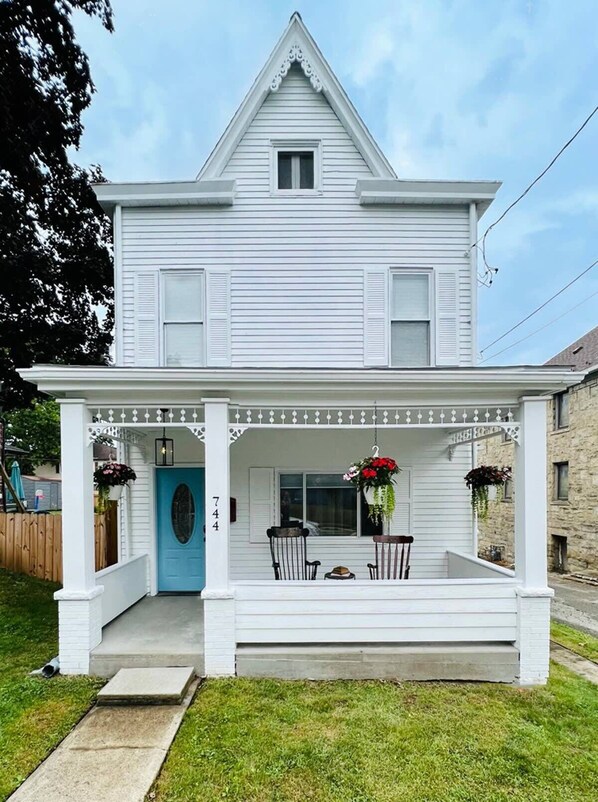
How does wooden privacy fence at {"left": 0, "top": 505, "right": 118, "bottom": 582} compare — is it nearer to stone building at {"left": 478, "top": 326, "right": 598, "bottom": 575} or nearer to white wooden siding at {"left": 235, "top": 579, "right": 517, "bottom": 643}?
white wooden siding at {"left": 235, "top": 579, "right": 517, "bottom": 643}

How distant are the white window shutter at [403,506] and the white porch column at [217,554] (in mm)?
2964

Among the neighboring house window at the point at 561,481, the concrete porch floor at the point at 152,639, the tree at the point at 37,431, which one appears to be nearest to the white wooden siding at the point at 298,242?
the concrete porch floor at the point at 152,639

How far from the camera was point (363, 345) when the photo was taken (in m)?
6.71

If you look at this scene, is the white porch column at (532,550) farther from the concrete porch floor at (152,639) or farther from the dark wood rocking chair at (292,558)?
the concrete porch floor at (152,639)

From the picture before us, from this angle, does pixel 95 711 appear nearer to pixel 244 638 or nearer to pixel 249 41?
pixel 244 638

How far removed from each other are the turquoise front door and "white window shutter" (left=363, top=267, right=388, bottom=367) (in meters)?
3.17

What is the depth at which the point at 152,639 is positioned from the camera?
4914 mm

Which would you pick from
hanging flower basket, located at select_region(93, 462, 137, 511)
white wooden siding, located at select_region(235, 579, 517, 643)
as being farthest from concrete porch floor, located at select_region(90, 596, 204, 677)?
hanging flower basket, located at select_region(93, 462, 137, 511)

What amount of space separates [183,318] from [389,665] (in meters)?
5.32

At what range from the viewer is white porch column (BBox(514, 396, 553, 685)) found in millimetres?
4531

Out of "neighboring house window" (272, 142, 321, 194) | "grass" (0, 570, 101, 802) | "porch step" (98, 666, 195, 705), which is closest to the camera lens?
"grass" (0, 570, 101, 802)

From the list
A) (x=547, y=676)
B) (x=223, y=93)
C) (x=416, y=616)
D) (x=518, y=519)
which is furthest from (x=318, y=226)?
(x=223, y=93)

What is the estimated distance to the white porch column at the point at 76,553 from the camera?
4551mm

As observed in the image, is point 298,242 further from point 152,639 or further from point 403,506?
point 152,639
